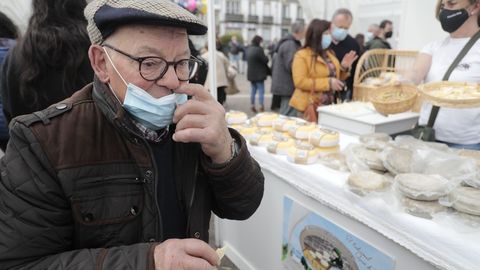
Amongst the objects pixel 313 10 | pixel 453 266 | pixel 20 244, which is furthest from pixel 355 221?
pixel 313 10

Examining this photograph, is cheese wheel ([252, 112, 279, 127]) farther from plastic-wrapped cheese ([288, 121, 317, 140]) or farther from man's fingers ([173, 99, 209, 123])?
man's fingers ([173, 99, 209, 123])

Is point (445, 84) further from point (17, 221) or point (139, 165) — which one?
point (17, 221)

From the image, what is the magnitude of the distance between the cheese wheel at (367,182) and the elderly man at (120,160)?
0.73 metres

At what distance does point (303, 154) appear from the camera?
1898mm

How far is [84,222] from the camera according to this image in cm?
88

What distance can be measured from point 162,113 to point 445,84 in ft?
5.97

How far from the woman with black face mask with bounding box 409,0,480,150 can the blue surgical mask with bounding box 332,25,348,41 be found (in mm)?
1933

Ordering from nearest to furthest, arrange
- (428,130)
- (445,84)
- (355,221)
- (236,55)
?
1. (355,221)
2. (445,84)
3. (428,130)
4. (236,55)

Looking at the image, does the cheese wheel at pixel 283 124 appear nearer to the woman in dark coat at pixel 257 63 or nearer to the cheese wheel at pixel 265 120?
the cheese wheel at pixel 265 120

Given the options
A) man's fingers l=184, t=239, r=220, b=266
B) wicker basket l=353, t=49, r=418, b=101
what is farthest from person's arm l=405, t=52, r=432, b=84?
man's fingers l=184, t=239, r=220, b=266

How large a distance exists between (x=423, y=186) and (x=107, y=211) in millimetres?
1246

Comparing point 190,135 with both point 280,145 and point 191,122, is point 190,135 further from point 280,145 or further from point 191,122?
point 280,145

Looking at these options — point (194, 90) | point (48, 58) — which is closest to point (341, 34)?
point (48, 58)

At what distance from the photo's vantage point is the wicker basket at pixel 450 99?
1717mm
